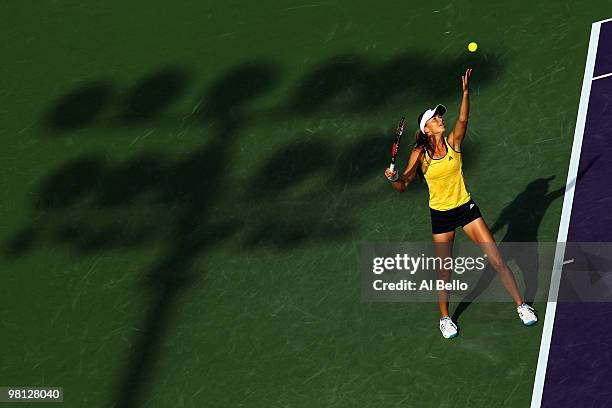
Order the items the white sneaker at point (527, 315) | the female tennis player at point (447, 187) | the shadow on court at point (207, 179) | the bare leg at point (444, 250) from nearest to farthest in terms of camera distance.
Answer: the female tennis player at point (447, 187) < the bare leg at point (444, 250) < the white sneaker at point (527, 315) < the shadow on court at point (207, 179)

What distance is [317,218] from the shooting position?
15.9 meters

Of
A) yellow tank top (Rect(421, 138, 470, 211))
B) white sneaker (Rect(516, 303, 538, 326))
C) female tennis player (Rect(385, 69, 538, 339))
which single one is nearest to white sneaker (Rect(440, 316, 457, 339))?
female tennis player (Rect(385, 69, 538, 339))

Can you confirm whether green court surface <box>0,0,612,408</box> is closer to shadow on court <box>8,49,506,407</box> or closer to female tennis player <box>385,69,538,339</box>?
shadow on court <box>8,49,506,407</box>

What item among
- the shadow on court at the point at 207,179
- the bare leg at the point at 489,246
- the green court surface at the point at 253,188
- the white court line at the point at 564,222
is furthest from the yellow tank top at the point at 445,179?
the shadow on court at the point at 207,179

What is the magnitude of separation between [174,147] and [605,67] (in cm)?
661

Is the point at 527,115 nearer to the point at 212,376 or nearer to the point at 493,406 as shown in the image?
the point at 493,406

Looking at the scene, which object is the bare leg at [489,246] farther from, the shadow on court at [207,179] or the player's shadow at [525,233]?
the shadow on court at [207,179]

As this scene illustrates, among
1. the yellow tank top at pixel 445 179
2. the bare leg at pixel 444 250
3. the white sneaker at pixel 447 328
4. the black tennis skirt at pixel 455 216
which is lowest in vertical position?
the white sneaker at pixel 447 328

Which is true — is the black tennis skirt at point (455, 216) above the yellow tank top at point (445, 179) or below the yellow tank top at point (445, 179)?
below

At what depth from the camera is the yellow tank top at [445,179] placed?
13.5 metres

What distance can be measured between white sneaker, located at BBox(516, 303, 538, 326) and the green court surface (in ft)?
0.47

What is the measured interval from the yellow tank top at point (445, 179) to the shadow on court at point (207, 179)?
7.32 ft

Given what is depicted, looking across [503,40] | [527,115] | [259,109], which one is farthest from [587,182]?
[259,109]

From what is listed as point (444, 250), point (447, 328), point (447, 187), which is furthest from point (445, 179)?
point (447, 328)
